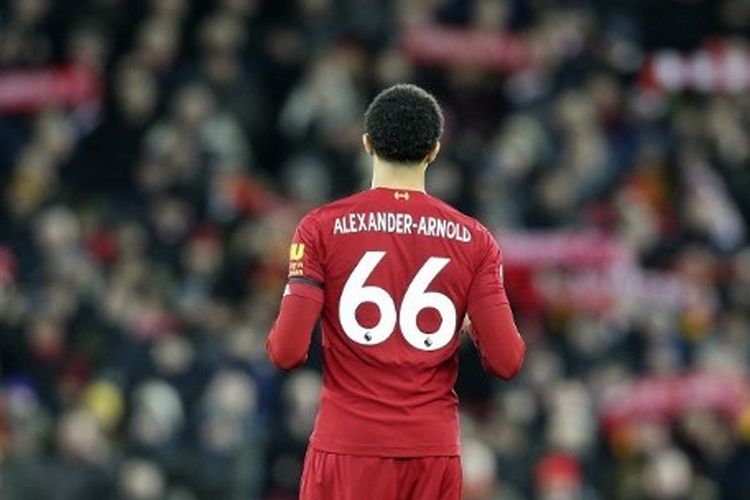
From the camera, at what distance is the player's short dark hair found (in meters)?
6.99

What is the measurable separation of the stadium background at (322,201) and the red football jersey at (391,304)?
793cm

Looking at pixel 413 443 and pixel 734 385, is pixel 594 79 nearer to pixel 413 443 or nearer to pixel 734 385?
pixel 734 385

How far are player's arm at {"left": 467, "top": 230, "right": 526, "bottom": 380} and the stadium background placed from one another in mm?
8061

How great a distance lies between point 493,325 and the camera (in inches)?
274

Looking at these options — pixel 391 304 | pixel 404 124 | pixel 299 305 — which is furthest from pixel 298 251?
pixel 404 124

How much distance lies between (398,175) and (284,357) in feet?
2.16

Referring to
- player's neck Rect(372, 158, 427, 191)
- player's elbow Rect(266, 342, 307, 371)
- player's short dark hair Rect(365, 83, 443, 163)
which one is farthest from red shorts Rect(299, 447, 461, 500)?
player's short dark hair Rect(365, 83, 443, 163)

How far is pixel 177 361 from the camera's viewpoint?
52.2 feet

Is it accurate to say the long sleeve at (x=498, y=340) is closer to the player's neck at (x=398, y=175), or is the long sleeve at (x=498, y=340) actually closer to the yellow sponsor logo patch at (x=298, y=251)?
the player's neck at (x=398, y=175)

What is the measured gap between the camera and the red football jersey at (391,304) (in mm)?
6961

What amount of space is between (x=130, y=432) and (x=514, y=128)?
4797 mm

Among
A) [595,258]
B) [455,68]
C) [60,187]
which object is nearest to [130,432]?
[60,187]

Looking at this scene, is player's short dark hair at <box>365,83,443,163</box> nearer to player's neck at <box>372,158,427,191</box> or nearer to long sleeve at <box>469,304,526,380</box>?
player's neck at <box>372,158,427,191</box>

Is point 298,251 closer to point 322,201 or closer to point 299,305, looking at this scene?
point 299,305
